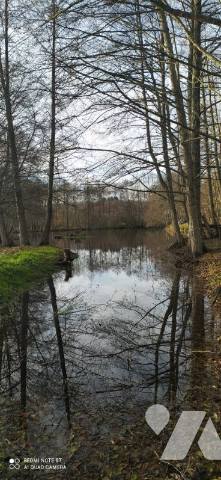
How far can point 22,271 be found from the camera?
14.1 meters

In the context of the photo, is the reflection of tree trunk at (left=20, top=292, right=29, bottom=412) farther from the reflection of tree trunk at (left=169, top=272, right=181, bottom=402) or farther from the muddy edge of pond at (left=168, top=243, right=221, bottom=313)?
the muddy edge of pond at (left=168, top=243, right=221, bottom=313)

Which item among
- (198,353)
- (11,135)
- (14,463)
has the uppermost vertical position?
(11,135)

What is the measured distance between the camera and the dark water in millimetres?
4566

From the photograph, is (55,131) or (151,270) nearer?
(151,270)

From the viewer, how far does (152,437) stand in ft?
13.1

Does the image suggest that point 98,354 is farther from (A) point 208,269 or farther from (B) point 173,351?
(A) point 208,269

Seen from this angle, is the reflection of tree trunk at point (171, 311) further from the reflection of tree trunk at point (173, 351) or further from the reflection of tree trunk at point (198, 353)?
the reflection of tree trunk at point (198, 353)

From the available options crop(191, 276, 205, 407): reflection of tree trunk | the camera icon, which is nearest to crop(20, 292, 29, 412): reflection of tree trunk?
the camera icon

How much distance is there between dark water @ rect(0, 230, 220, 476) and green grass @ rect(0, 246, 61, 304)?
21.8 inches

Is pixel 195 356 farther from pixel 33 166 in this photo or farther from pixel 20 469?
pixel 33 166

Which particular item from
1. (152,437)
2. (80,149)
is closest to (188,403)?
(152,437)

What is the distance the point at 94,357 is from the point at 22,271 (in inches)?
322

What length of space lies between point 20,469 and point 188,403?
1.91m

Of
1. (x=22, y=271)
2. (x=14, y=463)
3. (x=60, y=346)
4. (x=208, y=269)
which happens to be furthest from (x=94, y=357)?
(x=22, y=271)
